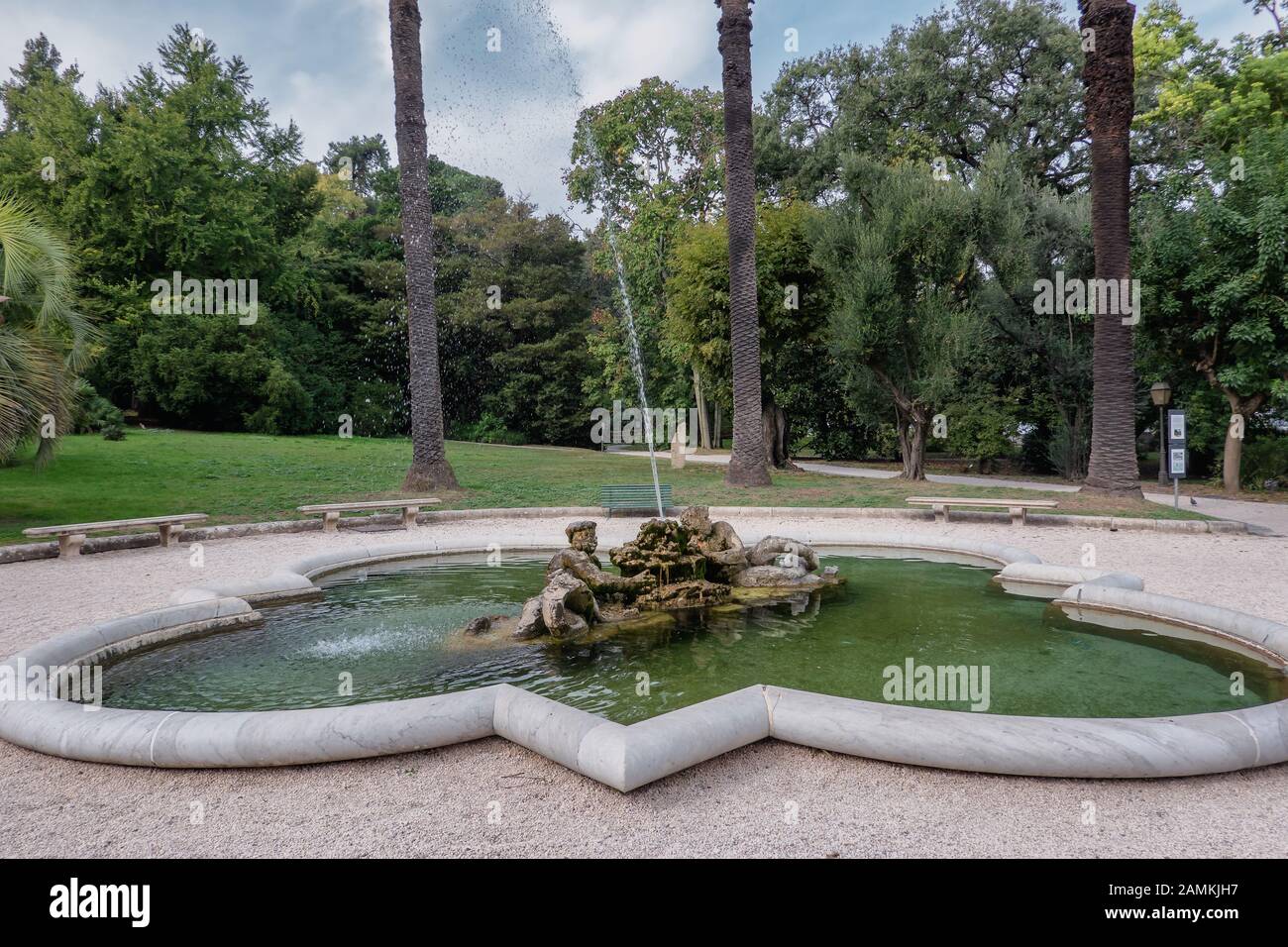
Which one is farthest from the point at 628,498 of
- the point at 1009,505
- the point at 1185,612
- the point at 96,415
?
the point at 96,415

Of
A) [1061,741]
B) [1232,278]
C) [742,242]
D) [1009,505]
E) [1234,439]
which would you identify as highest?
[742,242]

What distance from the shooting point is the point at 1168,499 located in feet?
52.6

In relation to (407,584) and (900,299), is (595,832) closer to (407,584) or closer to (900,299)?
(407,584)

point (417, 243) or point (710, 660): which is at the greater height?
point (417, 243)

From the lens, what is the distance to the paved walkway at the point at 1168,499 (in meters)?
12.9

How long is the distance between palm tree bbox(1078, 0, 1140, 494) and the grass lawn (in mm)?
1252

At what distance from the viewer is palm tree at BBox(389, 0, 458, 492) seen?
1645cm

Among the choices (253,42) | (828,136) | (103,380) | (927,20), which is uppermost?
(253,42)

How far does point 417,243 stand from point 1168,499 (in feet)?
57.0

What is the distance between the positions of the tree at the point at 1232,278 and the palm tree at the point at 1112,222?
2.99 meters

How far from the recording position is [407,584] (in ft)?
29.5

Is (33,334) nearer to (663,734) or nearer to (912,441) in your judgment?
(663,734)

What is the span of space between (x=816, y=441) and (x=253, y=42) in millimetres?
33151
